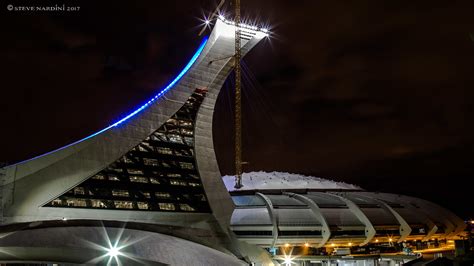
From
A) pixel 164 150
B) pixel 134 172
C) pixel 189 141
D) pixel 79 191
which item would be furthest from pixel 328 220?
pixel 79 191

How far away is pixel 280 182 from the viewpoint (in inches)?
2092

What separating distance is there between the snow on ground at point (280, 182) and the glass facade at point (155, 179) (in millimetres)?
14486

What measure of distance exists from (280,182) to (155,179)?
2304cm

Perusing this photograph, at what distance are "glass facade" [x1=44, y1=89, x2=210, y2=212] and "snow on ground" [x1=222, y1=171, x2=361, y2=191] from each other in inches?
570

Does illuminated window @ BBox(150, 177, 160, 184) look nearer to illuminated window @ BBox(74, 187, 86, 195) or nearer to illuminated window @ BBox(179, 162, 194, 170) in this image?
illuminated window @ BBox(179, 162, 194, 170)

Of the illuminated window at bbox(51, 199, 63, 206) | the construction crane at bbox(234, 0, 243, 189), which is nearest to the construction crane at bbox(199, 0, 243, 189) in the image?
the construction crane at bbox(234, 0, 243, 189)

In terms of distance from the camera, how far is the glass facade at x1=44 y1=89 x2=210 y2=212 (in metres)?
30.3

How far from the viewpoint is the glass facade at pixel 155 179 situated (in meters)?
30.3

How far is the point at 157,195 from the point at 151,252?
9.84 m

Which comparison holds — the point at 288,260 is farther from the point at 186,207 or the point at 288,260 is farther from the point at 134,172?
the point at 134,172

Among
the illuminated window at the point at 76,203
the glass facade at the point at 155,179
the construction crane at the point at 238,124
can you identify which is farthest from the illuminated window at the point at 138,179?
the construction crane at the point at 238,124

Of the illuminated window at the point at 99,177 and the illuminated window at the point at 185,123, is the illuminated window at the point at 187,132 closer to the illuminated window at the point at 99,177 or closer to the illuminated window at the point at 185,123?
A: the illuminated window at the point at 185,123

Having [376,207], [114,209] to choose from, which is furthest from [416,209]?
[114,209]

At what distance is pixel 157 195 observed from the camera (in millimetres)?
32688
